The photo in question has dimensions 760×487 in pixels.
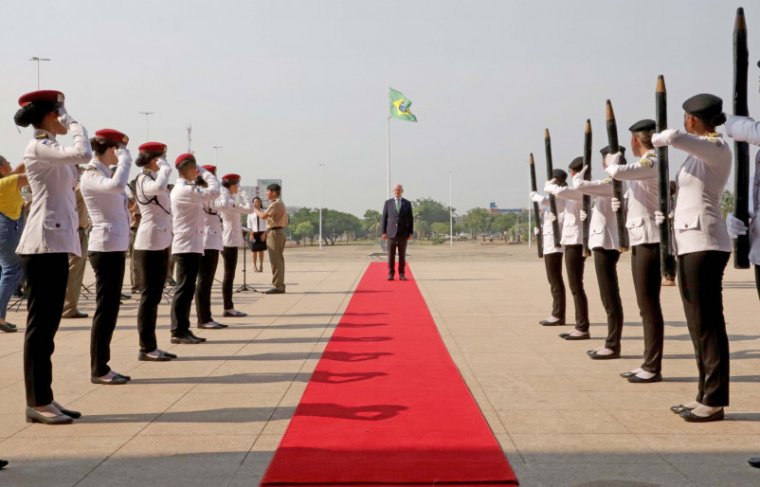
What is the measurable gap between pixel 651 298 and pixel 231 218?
805 centimetres

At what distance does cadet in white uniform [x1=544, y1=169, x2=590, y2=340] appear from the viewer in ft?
29.4

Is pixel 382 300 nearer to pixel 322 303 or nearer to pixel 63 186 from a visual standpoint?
pixel 322 303

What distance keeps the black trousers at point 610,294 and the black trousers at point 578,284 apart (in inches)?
42.2

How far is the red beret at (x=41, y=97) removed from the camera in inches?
216

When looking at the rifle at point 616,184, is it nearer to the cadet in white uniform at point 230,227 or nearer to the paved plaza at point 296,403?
Answer: the paved plaza at point 296,403

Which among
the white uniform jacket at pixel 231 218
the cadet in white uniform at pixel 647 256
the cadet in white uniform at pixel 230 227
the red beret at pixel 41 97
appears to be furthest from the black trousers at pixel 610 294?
the white uniform jacket at pixel 231 218

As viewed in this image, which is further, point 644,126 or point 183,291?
point 183,291

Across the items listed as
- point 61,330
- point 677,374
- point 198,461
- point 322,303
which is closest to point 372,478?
point 198,461

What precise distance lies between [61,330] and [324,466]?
7.07m

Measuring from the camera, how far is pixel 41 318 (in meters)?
5.37

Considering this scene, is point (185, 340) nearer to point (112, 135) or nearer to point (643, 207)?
point (112, 135)

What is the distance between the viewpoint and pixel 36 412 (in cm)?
521

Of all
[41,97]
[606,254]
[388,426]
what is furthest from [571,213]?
[41,97]

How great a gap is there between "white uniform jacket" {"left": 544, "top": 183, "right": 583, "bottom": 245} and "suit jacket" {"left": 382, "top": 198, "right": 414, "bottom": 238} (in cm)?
Answer: 931
